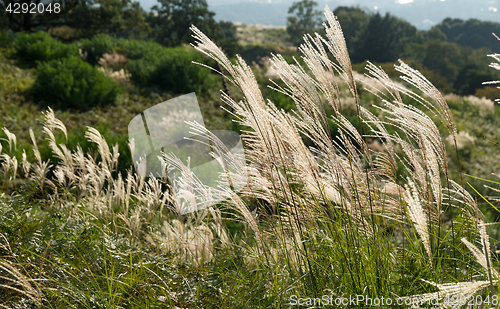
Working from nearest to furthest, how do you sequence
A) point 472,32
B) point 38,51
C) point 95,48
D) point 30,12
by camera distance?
point 38,51, point 95,48, point 30,12, point 472,32

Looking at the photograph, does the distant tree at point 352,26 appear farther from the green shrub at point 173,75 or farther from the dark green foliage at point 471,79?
the green shrub at point 173,75

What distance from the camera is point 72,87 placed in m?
7.50

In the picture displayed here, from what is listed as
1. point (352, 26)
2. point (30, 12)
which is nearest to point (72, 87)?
point (30, 12)

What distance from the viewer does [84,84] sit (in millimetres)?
7504

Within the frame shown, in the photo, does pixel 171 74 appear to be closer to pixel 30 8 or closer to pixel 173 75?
pixel 173 75

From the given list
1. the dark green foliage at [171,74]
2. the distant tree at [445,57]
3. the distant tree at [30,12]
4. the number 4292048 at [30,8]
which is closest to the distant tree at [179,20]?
the distant tree at [30,12]

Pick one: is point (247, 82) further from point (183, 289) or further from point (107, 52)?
point (107, 52)

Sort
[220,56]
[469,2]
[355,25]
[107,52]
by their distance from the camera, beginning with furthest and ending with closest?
[469,2], [355,25], [107,52], [220,56]

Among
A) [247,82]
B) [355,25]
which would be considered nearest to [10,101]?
[247,82]

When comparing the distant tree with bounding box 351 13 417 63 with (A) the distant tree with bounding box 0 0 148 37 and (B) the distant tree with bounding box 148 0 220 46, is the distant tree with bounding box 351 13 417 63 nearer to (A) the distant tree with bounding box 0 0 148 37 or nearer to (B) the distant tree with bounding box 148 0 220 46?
(B) the distant tree with bounding box 148 0 220 46

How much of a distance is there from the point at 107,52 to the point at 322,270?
11851mm

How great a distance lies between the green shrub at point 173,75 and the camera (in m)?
9.38

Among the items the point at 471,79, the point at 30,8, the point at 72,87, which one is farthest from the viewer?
the point at 471,79

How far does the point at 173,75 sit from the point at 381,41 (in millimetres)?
31237
